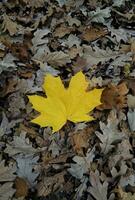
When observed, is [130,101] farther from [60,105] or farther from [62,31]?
[62,31]

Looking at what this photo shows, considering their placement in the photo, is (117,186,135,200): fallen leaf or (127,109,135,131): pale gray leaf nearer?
(117,186,135,200): fallen leaf

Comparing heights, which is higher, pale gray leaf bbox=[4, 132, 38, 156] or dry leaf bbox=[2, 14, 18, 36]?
dry leaf bbox=[2, 14, 18, 36]

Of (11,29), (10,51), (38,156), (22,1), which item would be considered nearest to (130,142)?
(38,156)

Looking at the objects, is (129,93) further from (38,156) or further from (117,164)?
(38,156)

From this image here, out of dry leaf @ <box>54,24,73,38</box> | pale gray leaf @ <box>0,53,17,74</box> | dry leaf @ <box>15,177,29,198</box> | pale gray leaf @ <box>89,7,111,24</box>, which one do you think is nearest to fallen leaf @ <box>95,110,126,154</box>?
dry leaf @ <box>15,177,29,198</box>

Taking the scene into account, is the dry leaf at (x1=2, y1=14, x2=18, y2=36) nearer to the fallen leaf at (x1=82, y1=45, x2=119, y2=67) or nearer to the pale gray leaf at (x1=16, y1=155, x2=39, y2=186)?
the fallen leaf at (x1=82, y1=45, x2=119, y2=67)

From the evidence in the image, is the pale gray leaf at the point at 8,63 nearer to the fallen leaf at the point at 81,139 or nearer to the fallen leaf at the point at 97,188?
the fallen leaf at the point at 81,139

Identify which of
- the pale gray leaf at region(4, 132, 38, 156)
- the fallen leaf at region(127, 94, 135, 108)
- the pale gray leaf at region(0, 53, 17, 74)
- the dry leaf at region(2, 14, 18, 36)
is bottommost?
the pale gray leaf at region(4, 132, 38, 156)

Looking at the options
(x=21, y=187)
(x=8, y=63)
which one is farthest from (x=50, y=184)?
(x=8, y=63)
